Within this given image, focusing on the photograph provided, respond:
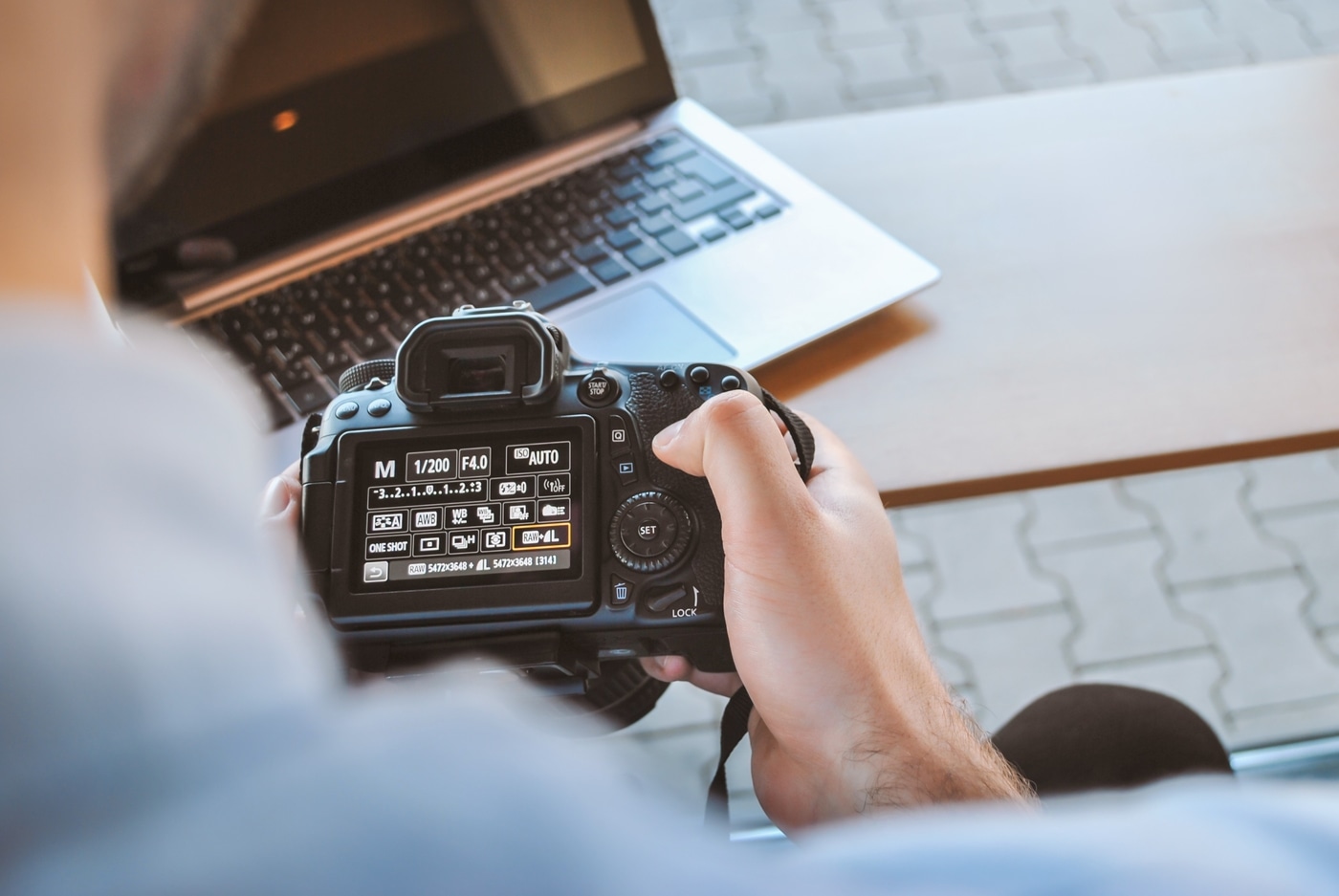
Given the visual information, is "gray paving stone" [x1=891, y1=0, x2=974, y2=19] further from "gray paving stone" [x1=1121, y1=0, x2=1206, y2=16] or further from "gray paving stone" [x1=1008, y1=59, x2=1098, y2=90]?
"gray paving stone" [x1=1121, y1=0, x2=1206, y2=16]

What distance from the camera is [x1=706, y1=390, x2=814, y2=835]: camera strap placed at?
24.2 inches

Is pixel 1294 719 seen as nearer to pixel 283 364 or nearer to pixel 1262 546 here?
pixel 1262 546

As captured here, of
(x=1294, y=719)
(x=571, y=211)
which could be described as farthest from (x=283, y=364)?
(x=1294, y=719)

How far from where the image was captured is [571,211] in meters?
0.85

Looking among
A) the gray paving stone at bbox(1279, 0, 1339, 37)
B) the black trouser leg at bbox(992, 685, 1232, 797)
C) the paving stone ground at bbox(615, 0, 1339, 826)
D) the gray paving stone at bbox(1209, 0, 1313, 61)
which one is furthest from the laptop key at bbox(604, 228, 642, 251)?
the gray paving stone at bbox(1279, 0, 1339, 37)

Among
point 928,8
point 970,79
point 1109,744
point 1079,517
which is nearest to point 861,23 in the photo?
point 928,8

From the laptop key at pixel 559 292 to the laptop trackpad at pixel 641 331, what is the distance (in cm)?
1

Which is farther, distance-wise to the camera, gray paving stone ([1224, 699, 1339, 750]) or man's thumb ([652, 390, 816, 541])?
gray paving stone ([1224, 699, 1339, 750])

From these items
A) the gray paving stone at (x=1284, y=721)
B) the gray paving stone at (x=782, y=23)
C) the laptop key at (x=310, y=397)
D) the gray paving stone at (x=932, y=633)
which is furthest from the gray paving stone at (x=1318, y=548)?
the gray paving stone at (x=782, y=23)

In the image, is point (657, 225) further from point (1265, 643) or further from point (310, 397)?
point (1265, 643)

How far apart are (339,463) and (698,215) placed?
1.25ft

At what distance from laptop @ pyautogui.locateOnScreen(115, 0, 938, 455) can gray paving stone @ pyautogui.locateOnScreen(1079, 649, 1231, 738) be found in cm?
90

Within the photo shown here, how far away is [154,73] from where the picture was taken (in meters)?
0.26

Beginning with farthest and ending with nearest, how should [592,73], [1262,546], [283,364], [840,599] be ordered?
1. [1262,546]
2. [592,73]
3. [283,364]
4. [840,599]
